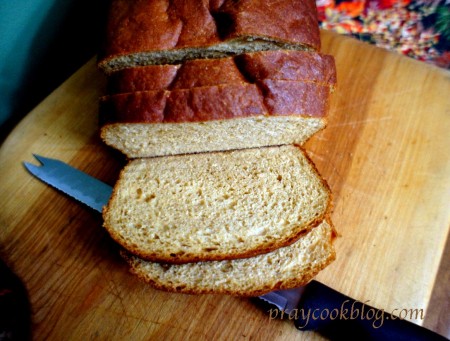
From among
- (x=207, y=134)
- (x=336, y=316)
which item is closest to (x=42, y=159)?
(x=207, y=134)

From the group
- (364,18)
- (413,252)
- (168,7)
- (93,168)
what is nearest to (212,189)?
(93,168)

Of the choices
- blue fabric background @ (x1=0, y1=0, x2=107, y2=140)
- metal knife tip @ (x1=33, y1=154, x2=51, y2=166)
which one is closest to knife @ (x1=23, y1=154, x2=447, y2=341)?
metal knife tip @ (x1=33, y1=154, x2=51, y2=166)

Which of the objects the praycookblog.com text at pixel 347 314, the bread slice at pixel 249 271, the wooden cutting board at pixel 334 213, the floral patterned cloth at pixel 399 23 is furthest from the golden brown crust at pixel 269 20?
the praycookblog.com text at pixel 347 314

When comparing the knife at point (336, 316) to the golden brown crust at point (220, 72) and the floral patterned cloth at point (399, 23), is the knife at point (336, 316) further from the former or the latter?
the floral patterned cloth at point (399, 23)

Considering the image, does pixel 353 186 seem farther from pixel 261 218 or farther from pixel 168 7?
pixel 168 7

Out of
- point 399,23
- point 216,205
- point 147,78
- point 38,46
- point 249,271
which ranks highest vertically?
point 38,46

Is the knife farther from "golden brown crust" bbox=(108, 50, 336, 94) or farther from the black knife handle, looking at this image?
"golden brown crust" bbox=(108, 50, 336, 94)

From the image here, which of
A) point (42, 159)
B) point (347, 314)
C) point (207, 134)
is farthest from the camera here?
point (42, 159)

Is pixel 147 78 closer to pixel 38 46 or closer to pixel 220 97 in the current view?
pixel 220 97
